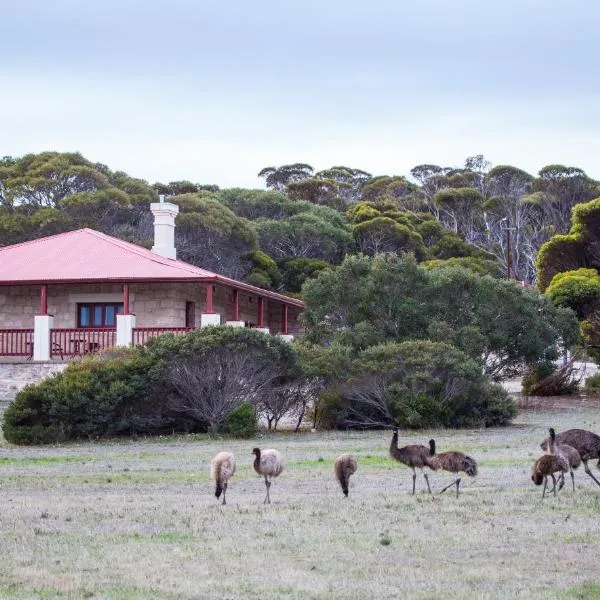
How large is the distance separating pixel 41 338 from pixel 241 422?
38.9 ft

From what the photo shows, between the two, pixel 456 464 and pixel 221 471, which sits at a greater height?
pixel 456 464

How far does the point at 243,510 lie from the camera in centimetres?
1399

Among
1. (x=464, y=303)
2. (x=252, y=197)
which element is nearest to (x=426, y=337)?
(x=464, y=303)

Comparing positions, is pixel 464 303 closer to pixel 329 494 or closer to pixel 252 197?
pixel 329 494

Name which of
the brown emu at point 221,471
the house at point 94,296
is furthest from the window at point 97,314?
the brown emu at point 221,471

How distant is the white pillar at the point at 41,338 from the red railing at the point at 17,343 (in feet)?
2.32

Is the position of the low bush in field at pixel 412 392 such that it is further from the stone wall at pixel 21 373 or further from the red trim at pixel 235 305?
the red trim at pixel 235 305

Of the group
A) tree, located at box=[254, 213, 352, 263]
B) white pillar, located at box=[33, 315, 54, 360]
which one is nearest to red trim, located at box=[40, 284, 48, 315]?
white pillar, located at box=[33, 315, 54, 360]

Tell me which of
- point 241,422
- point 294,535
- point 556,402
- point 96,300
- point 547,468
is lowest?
point 294,535

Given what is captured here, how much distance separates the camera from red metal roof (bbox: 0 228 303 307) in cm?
3688

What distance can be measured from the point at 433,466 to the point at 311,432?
13.7 meters

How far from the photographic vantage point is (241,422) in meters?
27.2

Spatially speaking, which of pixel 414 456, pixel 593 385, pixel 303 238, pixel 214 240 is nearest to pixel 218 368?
pixel 414 456

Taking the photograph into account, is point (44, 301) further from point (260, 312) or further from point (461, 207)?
point (461, 207)
